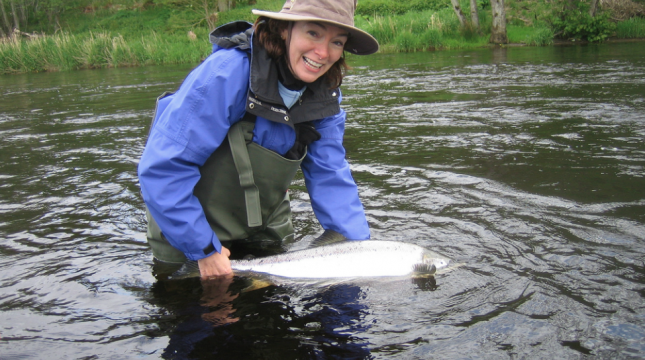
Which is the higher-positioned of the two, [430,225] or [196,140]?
[196,140]

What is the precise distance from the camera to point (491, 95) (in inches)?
432

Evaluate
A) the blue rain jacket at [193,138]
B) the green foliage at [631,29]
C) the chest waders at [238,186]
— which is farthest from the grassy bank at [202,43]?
the blue rain jacket at [193,138]

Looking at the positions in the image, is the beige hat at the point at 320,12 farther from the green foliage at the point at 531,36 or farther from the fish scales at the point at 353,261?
the green foliage at the point at 531,36

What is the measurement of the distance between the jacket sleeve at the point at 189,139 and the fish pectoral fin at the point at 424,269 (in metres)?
1.40

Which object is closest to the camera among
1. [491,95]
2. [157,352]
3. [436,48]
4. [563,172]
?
[157,352]

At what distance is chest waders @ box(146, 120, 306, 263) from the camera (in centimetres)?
348

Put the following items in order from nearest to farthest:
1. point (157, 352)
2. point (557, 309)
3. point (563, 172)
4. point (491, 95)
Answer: point (157, 352), point (557, 309), point (563, 172), point (491, 95)

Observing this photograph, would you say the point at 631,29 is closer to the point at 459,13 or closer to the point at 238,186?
the point at 459,13

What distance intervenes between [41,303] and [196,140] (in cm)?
153

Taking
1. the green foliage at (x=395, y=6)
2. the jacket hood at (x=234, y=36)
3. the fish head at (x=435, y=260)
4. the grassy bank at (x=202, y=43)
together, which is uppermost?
the green foliage at (x=395, y=6)

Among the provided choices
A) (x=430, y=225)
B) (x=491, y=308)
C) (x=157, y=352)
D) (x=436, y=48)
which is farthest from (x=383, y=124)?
(x=436, y=48)

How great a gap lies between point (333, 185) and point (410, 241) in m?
0.84

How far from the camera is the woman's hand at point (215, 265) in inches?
139

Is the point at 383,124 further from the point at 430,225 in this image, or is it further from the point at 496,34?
the point at 496,34
